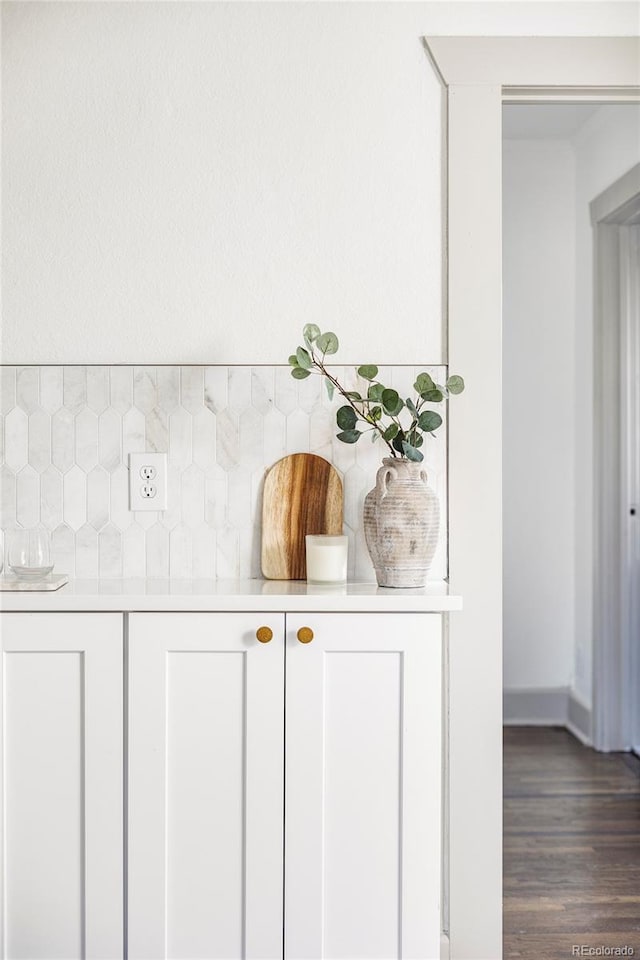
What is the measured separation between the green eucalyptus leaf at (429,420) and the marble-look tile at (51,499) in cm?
82

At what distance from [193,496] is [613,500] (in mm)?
2162

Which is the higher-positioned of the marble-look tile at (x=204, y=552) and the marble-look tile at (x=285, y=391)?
the marble-look tile at (x=285, y=391)

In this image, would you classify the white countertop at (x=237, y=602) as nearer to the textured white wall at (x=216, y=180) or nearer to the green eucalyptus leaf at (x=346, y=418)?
the green eucalyptus leaf at (x=346, y=418)

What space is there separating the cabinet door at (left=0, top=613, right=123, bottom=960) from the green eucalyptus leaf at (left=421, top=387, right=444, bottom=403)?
0.75 metres

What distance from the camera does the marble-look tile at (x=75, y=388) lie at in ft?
6.05

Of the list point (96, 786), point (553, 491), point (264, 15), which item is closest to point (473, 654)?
point (96, 786)

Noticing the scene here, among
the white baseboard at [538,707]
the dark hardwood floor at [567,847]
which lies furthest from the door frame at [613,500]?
the white baseboard at [538,707]

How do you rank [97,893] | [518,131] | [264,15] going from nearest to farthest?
[97,893] < [264,15] < [518,131]

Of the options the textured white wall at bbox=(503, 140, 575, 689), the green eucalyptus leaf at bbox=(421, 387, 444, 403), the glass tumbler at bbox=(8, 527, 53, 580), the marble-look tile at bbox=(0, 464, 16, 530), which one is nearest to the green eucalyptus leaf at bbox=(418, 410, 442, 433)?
the green eucalyptus leaf at bbox=(421, 387, 444, 403)

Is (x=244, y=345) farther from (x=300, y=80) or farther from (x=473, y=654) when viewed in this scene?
(x=473, y=654)

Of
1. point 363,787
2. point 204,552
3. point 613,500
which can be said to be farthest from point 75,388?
point 613,500

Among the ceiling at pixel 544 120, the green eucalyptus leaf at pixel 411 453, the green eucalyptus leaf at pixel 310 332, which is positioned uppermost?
the ceiling at pixel 544 120

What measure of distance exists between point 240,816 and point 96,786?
11.0 inches

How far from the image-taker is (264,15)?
1838 mm
